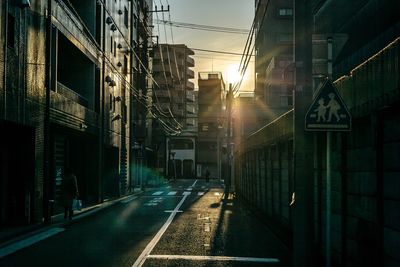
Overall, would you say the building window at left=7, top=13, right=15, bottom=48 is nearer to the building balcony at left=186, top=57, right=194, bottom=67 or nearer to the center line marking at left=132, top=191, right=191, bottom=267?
the center line marking at left=132, top=191, right=191, bottom=267

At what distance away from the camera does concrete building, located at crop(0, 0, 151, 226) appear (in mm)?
16062

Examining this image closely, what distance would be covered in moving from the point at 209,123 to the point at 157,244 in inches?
3102

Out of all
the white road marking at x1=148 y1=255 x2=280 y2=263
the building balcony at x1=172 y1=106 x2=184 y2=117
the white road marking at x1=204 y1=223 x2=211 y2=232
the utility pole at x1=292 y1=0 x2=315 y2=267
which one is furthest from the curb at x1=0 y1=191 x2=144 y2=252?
the building balcony at x1=172 y1=106 x2=184 y2=117

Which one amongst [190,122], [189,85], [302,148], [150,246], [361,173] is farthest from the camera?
[190,122]

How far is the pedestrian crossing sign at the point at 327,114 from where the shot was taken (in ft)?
24.8

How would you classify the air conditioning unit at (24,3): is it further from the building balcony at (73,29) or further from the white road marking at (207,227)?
the white road marking at (207,227)

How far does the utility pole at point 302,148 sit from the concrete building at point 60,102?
922 centimetres

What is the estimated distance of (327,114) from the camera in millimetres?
7574

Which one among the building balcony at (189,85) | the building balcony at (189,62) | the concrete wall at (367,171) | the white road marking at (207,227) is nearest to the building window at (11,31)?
the white road marking at (207,227)

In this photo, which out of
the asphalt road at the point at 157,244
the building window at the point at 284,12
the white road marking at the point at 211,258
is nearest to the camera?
the asphalt road at the point at 157,244

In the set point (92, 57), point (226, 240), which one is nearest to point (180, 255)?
point (226, 240)

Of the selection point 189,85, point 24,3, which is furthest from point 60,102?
point 189,85

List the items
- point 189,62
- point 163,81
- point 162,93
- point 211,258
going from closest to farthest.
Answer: point 211,258 < point 163,81 < point 162,93 < point 189,62

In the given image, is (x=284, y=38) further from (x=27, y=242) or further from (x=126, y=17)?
(x=27, y=242)
